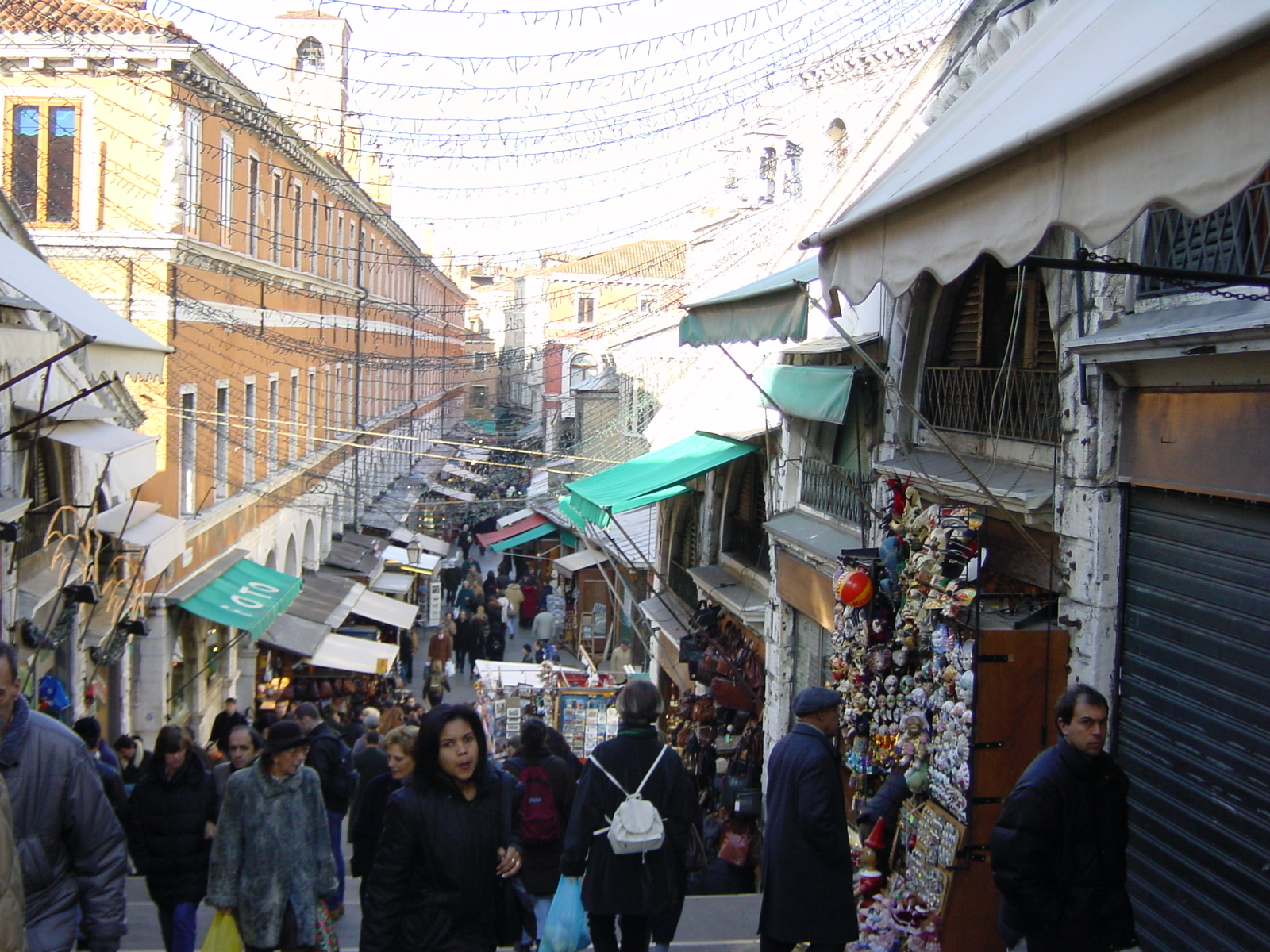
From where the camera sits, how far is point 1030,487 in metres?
6.44

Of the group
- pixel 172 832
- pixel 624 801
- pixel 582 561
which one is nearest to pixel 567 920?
pixel 624 801

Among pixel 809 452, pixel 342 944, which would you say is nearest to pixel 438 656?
pixel 809 452

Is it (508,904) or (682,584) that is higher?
(508,904)

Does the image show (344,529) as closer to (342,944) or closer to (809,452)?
(809,452)

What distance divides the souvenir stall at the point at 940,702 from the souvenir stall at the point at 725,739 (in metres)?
2.54

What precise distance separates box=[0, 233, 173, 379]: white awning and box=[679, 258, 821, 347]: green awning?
12.6ft

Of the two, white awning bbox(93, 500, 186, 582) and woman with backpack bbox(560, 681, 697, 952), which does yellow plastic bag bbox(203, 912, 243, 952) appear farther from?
white awning bbox(93, 500, 186, 582)

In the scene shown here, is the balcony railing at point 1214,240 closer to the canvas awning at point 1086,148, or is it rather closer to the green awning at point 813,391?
the canvas awning at point 1086,148

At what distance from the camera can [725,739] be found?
504 inches

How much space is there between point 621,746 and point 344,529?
1117 inches

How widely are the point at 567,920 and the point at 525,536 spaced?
27.1m

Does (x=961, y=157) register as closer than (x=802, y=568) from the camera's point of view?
Yes

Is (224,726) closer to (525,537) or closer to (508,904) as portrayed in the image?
(508,904)

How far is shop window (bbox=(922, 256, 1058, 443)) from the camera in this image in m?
6.70
